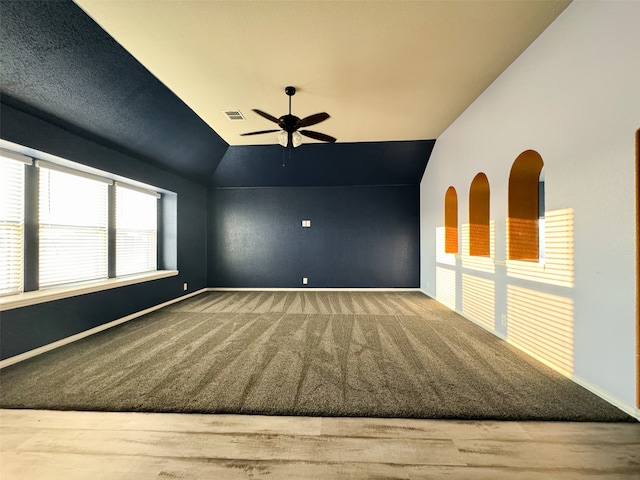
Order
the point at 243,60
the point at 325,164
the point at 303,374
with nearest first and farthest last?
the point at 303,374 < the point at 243,60 < the point at 325,164

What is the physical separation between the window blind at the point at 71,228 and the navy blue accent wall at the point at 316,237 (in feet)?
9.41

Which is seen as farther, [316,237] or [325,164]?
[316,237]

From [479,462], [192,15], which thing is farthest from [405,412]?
[192,15]

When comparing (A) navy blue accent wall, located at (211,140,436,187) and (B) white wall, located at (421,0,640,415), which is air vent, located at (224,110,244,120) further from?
(B) white wall, located at (421,0,640,415)

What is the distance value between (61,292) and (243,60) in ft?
11.0

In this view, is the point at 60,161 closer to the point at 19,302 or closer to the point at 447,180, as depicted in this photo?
the point at 19,302

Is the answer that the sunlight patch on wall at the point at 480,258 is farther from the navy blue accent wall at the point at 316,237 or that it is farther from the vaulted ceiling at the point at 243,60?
the navy blue accent wall at the point at 316,237

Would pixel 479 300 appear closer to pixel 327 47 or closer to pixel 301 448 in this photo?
pixel 301 448

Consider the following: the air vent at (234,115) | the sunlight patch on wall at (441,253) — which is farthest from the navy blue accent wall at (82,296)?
the sunlight patch on wall at (441,253)

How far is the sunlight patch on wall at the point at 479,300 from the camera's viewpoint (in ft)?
11.5

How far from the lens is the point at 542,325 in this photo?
2641 mm

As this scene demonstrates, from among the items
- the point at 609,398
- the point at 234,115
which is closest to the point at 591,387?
the point at 609,398

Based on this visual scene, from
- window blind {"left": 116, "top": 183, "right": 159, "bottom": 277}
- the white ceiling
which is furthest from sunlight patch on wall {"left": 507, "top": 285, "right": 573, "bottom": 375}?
window blind {"left": 116, "top": 183, "right": 159, "bottom": 277}

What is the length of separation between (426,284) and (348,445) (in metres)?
4.99
